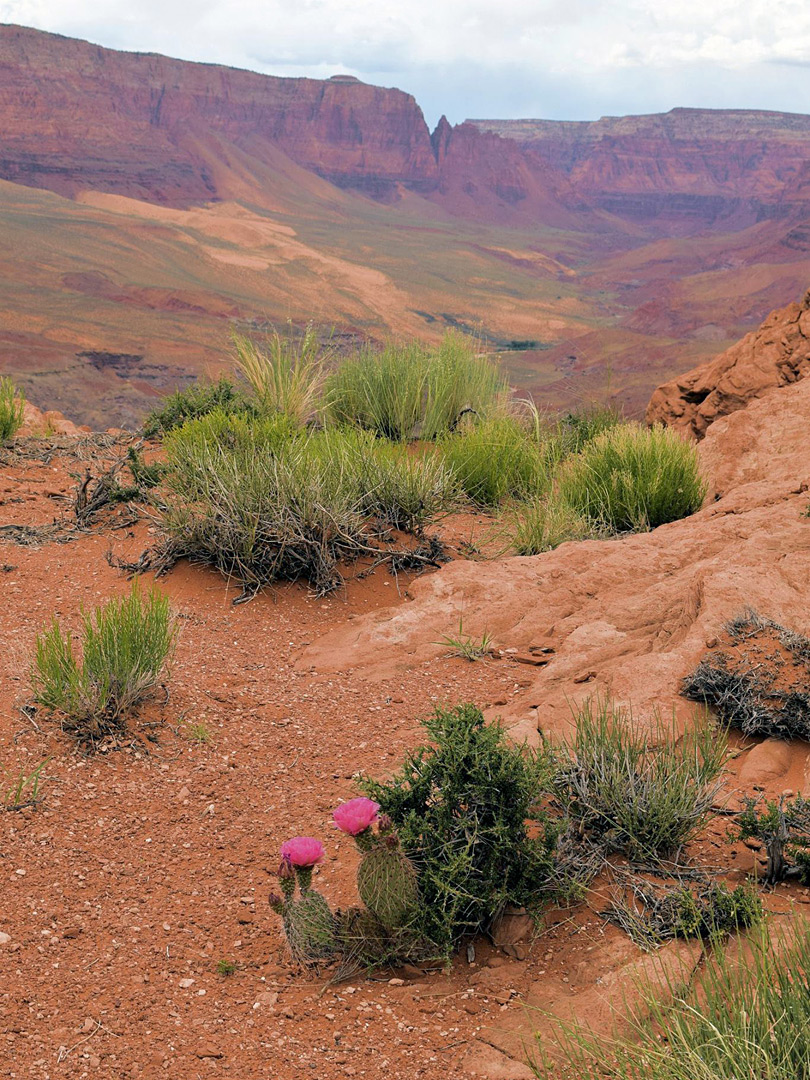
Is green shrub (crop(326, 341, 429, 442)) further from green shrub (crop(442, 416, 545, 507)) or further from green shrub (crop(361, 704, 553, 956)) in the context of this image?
green shrub (crop(361, 704, 553, 956))

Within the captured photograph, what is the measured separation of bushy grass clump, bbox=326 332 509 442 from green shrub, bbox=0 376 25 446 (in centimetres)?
271

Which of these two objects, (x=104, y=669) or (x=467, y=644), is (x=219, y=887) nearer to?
(x=104, y=669)

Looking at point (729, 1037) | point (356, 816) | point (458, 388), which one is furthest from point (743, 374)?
point (729, 1037)

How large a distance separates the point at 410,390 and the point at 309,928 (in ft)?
19.9

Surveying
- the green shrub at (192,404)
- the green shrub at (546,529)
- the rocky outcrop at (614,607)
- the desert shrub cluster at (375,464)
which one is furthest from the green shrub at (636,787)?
the green shrub at (192,404)

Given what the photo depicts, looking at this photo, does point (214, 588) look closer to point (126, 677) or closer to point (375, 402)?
point (126, 677)

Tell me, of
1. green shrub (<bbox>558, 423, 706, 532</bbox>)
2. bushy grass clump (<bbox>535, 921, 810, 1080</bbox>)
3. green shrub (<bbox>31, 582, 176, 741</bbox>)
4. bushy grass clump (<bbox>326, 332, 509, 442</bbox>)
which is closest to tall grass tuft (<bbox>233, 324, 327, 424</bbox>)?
bushy grass clump (<bbox>326, 332, 509, 442</bbox>)

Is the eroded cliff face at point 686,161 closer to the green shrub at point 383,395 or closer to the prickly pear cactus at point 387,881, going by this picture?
the green shrub at point 383,395

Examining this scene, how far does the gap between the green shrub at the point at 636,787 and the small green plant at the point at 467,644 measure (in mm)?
1394

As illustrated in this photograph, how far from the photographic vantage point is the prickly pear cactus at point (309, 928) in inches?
98.7

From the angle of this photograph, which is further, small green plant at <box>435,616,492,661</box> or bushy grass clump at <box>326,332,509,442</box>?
bushy grass clump at <box>326,332,509,442</box>

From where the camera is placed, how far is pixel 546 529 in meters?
5.89

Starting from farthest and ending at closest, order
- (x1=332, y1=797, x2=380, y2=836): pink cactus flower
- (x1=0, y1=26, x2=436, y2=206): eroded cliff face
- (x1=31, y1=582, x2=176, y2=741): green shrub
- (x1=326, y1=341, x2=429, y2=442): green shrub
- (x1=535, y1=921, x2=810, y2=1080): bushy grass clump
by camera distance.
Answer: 1. (x1=0, y1=26, x2=436, y2=206): eroded cliff face
2. (x1=326, y1=341, x2=429, y2=442): green shrub
3. (x1=31, y1=582, x2=176, y2=741): green shrub
4. (x1=332, y1=797, x2=380, y2=836): pink cactus flower
5. (x1=535, y1=921, x2=810, y2=1080): bushy grass clump

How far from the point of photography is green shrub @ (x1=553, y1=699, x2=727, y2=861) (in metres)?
2.68
